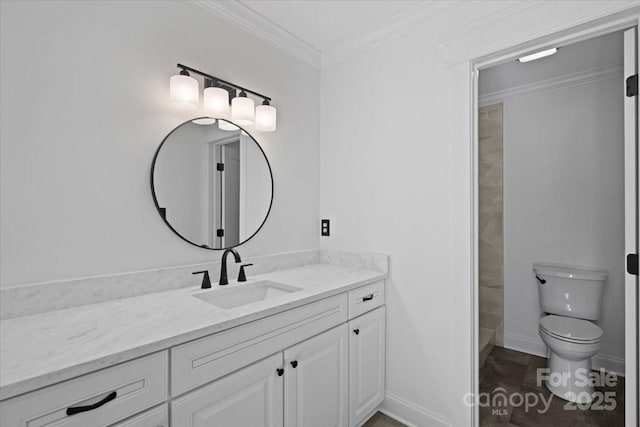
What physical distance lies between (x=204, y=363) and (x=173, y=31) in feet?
5.07

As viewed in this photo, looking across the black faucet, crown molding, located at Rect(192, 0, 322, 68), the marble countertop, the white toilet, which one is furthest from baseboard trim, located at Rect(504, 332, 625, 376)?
crown molding, located at Rect(192, 0, 322, 68)

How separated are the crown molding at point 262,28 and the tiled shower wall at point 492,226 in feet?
5.82

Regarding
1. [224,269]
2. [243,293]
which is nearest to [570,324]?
[243,293]

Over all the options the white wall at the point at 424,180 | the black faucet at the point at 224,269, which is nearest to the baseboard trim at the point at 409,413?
the white wall at the point at 424,180

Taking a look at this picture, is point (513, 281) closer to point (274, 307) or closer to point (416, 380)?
point (416, 380)

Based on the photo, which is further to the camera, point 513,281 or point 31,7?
point 513,281

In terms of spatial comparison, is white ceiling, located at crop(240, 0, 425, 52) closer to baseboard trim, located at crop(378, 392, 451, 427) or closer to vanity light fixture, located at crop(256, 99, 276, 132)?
vanity light fixture, located at crop(256, 99, 276, 132)

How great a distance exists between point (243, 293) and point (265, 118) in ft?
3.37

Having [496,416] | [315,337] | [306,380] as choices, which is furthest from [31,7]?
[496,416]

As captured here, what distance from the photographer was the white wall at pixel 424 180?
1673 mm

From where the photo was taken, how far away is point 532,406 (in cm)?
205

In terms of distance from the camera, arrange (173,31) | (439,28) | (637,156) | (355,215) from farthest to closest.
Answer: (355,215), (439,28), (173,31), (637,156)

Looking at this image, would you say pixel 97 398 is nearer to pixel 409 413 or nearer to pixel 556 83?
pixel 409 413

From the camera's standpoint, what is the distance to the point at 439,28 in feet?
5.92
